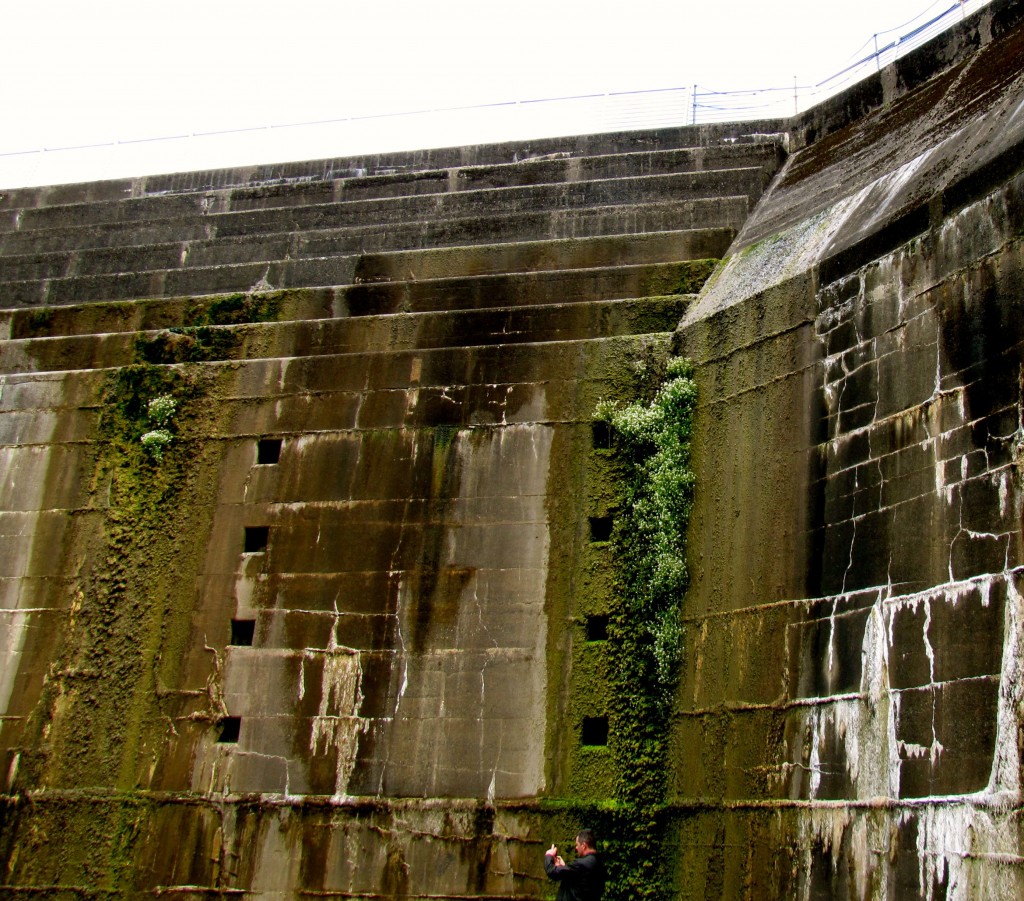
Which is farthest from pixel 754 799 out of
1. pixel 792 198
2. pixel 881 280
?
pixel 792 198

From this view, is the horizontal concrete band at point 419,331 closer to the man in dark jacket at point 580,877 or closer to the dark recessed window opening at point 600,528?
the dark recessed window opening at point 600,528

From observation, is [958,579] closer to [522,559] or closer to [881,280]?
[881,280]

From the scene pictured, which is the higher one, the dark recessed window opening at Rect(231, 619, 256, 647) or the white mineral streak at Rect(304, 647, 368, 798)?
the dark recessed window opening at Rect(231, 619, 256, 647)

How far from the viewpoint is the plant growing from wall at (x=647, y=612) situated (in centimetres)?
922

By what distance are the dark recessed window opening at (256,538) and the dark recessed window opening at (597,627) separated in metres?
3.59

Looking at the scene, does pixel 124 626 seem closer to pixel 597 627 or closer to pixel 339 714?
pixel 339 714

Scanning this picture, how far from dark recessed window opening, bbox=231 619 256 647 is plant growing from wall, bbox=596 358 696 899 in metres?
3.68

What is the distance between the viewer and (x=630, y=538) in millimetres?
10344

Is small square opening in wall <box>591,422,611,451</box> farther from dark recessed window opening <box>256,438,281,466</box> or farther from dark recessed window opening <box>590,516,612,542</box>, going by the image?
dark recessed window opening <box>256,438,281,466</box>

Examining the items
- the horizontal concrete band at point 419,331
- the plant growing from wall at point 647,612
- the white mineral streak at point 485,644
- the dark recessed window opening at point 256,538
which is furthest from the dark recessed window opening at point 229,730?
the horizontal concrete band at point 419,331

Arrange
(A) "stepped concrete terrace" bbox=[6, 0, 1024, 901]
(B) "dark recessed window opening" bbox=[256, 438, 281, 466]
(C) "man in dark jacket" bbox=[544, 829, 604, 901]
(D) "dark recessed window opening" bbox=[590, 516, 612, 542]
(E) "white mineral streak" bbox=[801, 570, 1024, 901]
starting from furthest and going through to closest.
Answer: (B) "dark recessed window opening" bbox=[256, 438, 281, 466] < (D) "dark recessed window opening" bbox=[590, 516, 612, 542] < (C) "man in dark jacket" bbox=[544, 829, 604, 901] < (A) "stepped concrete terrace" bbox=[6, 0, 1024, 901] < (E) "white mineral streak" bbox=[801, 570, 1024, 901]

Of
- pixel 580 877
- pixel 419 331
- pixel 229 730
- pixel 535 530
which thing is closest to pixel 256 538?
pixel 229 730

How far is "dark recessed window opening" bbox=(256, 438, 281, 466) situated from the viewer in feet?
38.8

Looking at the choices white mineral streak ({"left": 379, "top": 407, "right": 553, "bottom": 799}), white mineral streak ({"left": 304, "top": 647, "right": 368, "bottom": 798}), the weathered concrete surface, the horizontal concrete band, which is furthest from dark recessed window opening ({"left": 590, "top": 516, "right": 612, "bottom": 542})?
white mineral streak ({"left": 304, "top": 647, "right": 368, "bottom": 798})
